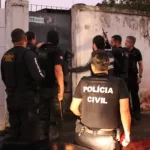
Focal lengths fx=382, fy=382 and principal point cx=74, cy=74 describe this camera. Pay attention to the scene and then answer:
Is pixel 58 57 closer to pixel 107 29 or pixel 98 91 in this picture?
pixel 98 91

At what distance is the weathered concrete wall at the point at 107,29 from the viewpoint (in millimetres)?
8414

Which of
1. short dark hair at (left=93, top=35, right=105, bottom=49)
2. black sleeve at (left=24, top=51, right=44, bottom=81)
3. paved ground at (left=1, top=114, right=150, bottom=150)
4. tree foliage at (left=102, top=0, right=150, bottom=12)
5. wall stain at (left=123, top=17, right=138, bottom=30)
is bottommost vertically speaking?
paved ground at (left=1, top=114, right=150, bottom=150)

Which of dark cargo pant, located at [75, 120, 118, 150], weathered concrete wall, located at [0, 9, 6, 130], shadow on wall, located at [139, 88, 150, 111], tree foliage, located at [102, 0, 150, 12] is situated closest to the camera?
dark cargo pant, located at [75, 120, 118, 150]

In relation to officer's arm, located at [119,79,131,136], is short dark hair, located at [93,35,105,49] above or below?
above

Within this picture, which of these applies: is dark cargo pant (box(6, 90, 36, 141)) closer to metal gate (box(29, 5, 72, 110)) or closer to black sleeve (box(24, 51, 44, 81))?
black sleeve (box(24, 51, 44, 81))

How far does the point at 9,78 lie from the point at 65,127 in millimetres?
2810

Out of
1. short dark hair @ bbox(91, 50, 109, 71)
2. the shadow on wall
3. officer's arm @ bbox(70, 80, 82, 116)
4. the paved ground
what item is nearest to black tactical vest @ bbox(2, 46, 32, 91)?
officer's arm @ bbox(70, 80, 82, 116)

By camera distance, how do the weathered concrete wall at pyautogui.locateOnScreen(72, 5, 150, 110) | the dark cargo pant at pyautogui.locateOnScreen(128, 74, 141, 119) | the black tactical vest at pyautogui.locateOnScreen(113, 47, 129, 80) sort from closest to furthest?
the black tactical vest at pyautogui.locateOnScreen(113, 47, 129, 80), the dark cargo pant at pyautogui.locateOnScreen(128, 74, 141, 119), the weathered concrete wall at pyautogui.locateOnScreen(72, 5, 150, 110)

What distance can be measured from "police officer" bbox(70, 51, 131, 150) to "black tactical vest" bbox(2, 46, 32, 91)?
1396mm

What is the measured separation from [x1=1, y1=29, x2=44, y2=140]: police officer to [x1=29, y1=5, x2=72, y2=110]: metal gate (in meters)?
3.07

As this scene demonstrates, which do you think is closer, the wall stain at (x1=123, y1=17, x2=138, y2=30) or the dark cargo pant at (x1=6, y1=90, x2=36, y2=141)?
the dark cargo pant at (x1=6, y1=90, x2=36, y2=141)

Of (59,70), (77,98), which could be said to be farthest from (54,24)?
(77,98)

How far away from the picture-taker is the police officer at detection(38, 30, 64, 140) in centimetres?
570

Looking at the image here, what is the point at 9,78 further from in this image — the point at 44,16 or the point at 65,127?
the point at 44,16
